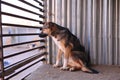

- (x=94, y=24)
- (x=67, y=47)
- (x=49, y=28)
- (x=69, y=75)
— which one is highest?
(x=94, y=24)

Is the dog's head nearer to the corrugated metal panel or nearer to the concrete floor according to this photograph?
the corrugated metal panel

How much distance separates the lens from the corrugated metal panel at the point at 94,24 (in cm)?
480

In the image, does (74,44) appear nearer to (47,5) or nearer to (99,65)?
(99,65)

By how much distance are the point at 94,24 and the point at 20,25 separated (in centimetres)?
213

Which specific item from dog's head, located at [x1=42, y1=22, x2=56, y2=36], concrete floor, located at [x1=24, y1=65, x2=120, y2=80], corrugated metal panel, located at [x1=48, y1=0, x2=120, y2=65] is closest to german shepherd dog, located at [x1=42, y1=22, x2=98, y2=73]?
dog's head, located at [x1=42, y1=22, x2=56, y2=36]

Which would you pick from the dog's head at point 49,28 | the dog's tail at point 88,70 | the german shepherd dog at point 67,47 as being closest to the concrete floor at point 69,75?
the dog's tail at point 88,70

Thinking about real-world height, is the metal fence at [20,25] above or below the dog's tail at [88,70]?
above

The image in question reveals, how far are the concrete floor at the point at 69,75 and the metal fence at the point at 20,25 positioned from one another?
0.25 meters

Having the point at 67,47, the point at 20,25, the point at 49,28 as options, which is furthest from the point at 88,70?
the point at 20,25

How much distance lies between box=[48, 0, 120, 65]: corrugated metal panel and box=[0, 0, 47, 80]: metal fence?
480 millimetres

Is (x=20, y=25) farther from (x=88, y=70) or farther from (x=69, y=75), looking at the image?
(x=88, y=70)

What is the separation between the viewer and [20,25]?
11.2 feet

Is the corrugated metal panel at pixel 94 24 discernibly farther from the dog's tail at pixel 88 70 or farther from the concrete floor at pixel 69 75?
the dog's tail at pixel 88 70

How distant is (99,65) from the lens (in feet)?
15.7
